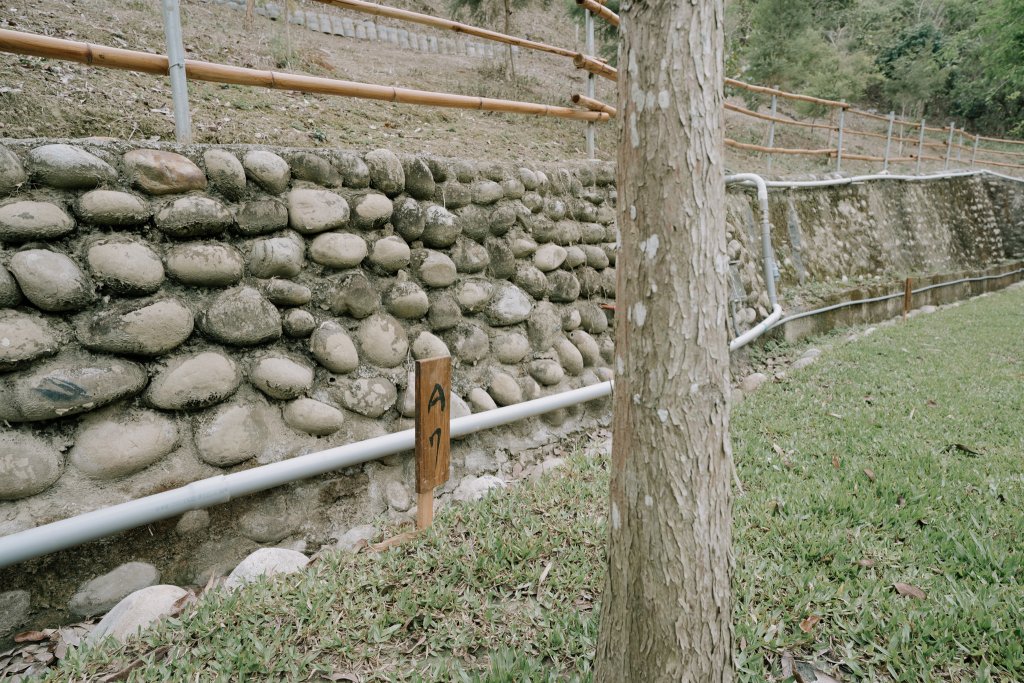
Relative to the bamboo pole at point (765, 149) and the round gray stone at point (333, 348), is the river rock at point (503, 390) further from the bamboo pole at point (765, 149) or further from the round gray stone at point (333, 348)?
the bamboo pole at point (765, 149)

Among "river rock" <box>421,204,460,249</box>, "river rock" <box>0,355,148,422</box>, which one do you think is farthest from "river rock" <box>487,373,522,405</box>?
"river rock" <box>0,355,148,422</box>

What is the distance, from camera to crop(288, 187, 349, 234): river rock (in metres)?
2.55

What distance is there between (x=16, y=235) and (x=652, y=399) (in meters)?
2.15

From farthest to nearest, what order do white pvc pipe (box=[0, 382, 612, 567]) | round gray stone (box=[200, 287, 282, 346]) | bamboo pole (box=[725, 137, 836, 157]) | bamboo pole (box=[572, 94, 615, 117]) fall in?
bamboo pole (box=[725, 137, 836, 157]), bamboo pole (box=[572, 94, 615, 117]), round gray stone (box=[200, 287, 282, 346]), white pvc pipe (box=[0, 382, 612, 567])

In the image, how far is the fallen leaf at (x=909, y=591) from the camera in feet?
5.96

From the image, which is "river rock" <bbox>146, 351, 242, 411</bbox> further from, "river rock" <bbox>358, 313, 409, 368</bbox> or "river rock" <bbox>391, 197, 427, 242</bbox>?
"river rock" <bbox>391, 197, 427, 242</bbox>

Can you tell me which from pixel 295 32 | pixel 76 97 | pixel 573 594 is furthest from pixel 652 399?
pixel 295 32

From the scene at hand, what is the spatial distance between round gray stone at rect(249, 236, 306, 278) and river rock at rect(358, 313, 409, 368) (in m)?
0.42

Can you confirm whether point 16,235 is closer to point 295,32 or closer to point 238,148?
point 238,148

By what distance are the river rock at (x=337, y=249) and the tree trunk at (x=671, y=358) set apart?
1.74 metres

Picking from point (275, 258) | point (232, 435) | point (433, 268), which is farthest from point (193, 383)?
point (433, 268)

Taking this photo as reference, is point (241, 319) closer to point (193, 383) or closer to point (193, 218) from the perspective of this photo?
point (193, 383)

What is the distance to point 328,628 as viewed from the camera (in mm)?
1732

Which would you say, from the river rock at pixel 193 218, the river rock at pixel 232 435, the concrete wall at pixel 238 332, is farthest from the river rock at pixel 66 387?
the river rock at pixel 193 218
